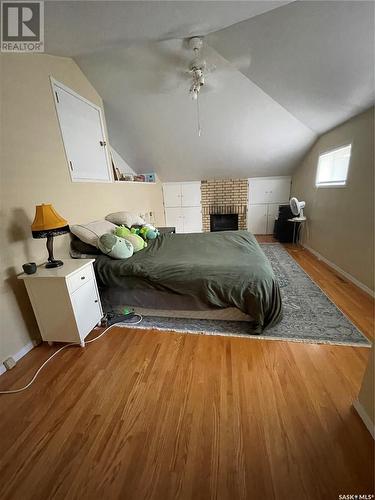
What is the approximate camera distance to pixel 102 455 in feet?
3.38

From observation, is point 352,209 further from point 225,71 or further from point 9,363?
point 9,363

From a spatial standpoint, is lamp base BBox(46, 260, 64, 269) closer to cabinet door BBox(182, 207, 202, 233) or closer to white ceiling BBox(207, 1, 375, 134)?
white ceiling BBox(207, 1, 375, 134)

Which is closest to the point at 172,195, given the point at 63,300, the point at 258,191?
the point at 258,191

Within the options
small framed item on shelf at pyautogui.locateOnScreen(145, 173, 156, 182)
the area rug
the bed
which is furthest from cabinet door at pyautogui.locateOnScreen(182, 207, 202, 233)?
the area rug

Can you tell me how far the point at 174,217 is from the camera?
5441mm

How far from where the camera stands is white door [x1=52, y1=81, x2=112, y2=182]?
223 centimetres

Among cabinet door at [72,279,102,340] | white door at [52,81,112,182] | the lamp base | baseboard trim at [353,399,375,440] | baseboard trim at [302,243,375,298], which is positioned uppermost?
white door at [52,81,112,182]

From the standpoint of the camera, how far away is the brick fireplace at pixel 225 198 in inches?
200

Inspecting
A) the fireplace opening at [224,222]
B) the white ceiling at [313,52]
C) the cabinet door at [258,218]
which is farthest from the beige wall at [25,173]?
the cabinet door at [258,218]

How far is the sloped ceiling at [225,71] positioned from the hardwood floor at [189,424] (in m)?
2.46

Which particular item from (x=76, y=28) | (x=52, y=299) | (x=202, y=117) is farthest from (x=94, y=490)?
(x=202, y=117)

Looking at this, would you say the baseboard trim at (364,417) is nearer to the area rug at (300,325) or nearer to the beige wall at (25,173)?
the area rug at (300,325)

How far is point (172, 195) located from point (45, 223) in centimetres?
391

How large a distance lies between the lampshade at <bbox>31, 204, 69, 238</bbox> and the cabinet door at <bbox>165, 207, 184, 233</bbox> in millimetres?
3841
